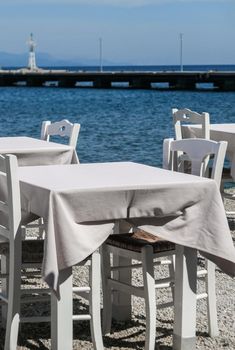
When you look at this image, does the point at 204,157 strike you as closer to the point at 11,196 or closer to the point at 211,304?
the point at 211,304

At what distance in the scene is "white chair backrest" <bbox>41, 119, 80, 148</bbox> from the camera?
6309 millimetres

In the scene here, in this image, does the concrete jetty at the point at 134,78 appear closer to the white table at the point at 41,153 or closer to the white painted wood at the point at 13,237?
the white table at the point at 41,153

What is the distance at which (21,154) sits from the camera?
5.97 m

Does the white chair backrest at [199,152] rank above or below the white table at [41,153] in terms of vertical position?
above

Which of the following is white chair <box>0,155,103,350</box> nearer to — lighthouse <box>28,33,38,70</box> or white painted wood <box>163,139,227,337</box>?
white painted wood <box>163,139,227,337</box>

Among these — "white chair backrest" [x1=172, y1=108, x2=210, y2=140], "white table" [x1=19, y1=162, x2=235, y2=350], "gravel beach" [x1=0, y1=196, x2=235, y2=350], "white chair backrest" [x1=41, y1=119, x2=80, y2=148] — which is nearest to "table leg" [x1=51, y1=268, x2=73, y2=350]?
"white table" [x1=19, y1=162, x2=235, y2=350]

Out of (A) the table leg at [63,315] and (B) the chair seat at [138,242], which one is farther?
(B) the chair seat at [138,242]

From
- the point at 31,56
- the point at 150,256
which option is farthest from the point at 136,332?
the point at 31,56

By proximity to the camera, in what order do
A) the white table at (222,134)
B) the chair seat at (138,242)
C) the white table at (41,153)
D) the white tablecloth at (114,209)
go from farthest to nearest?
the white table at (222,134), the white table at (41,153), the chair seat at (138,242), the white tablecloth at (114,209)

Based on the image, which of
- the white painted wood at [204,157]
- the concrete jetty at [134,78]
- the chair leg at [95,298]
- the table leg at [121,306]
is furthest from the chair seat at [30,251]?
the concrete jetty at [134,78]

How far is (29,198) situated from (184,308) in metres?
0.90

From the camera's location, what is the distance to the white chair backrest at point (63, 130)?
631cm

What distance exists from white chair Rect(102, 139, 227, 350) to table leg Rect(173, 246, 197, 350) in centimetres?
10

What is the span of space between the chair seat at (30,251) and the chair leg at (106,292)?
0.33 m
